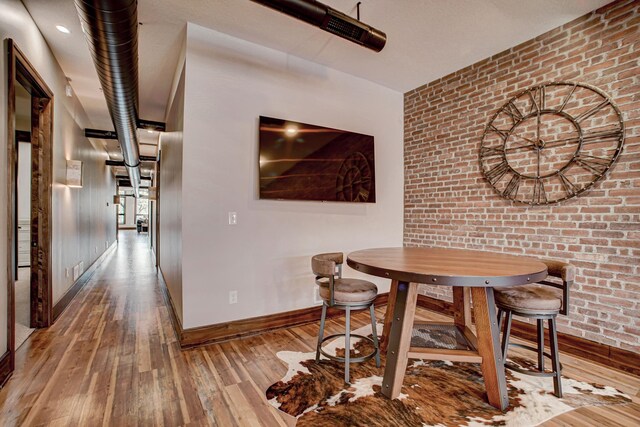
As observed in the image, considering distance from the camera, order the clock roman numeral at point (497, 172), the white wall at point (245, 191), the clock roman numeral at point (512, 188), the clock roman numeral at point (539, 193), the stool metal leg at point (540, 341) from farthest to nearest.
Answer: the clock roman numeral at point (497, 172)
the clock roman numeral at point (512, 188)
the clock roman numeral at point (539, 193)
the white wall at point (245, 191)
the stool metal leg at point (540, 341)

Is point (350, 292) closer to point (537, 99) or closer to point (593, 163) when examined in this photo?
point (593, 163)

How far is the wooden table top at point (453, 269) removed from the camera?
1612mm

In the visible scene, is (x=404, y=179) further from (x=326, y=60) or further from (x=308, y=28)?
(x=308, y=28)

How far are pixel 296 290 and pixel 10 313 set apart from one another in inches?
87.8

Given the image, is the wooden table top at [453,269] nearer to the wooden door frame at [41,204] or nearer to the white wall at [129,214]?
the wooden door frame at [41,204]

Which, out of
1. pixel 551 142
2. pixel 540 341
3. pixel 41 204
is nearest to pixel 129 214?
pixel 41 204

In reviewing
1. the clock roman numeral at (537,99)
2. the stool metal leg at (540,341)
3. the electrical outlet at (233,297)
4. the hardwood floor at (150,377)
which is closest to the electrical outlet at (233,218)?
the electrical outlet at (233,297)

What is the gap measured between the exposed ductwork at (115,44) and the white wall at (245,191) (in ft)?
1.66

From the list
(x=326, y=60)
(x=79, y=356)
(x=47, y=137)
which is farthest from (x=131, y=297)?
(x=326, y=60)

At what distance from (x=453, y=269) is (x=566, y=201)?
1693 millimetres

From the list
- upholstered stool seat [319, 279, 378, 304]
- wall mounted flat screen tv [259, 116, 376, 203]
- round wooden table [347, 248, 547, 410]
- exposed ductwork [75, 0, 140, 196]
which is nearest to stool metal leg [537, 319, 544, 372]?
round wooden table [347, 248, 547, 410]

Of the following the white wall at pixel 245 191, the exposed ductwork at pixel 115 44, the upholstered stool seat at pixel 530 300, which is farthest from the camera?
the white wall at pixel 245 191

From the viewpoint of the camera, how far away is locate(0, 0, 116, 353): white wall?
2086 mm

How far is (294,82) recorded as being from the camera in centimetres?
323
